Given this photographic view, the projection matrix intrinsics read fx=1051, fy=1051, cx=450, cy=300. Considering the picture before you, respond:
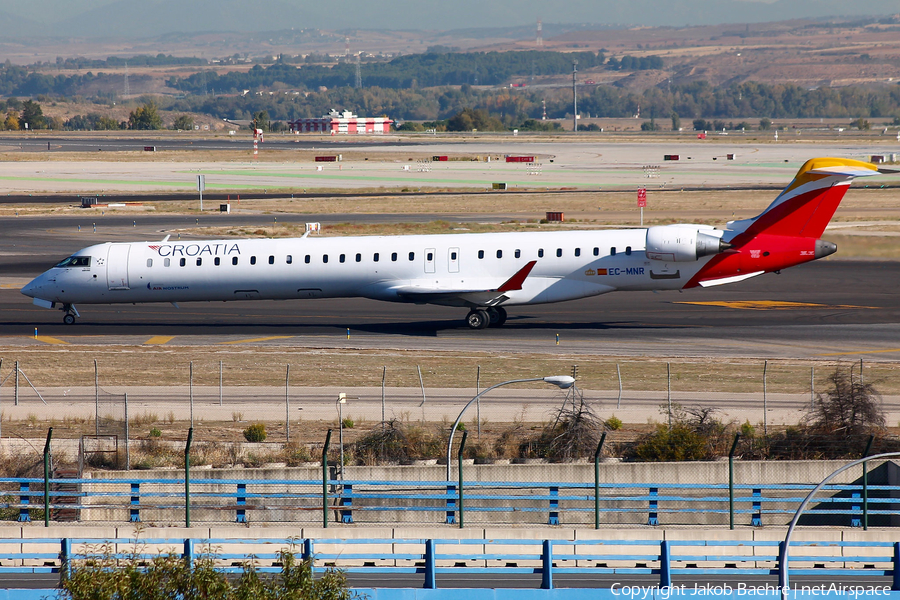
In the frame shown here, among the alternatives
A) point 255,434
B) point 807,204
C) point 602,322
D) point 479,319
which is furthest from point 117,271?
point 807,204

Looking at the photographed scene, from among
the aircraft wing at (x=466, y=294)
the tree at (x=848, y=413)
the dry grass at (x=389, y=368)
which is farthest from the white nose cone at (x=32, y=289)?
the tree at (x=848, y=413)

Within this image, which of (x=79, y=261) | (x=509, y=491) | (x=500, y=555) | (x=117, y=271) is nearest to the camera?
(x=500, y=555)

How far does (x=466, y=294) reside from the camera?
42.9 meters

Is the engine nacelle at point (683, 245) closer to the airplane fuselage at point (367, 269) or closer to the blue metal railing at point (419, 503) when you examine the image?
the airplane fuselage at point (367, 269)

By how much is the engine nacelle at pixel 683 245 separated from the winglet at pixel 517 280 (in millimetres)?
4806

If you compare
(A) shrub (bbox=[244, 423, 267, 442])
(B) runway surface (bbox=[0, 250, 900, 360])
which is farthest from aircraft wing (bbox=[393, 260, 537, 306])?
(A) shrub (bbox=[244, 423, 267, 442])

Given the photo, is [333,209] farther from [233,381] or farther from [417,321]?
[233,381]

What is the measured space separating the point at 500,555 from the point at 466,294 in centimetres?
2302

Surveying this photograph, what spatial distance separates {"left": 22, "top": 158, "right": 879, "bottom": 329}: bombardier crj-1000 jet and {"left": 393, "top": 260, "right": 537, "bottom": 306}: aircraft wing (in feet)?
0.17

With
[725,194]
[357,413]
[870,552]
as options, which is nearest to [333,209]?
[725,194]

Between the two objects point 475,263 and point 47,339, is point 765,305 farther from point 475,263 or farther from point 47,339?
point 47,339

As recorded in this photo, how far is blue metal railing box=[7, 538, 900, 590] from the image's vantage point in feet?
64.5

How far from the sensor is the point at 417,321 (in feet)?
152

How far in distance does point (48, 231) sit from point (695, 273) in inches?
2104
